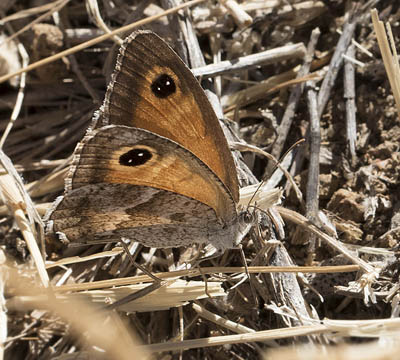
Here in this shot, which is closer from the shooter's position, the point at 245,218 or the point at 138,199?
the point at 138,199

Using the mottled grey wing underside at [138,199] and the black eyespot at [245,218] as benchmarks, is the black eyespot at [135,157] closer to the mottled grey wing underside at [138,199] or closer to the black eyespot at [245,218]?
the mottled grey wing underside at [138,199]

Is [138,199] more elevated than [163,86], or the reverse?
[163,86]

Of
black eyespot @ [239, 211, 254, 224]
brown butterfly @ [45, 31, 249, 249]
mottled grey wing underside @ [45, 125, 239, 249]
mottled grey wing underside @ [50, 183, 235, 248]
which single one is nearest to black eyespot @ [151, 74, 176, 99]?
brown butterfly @ [45, 31, 249, 249]

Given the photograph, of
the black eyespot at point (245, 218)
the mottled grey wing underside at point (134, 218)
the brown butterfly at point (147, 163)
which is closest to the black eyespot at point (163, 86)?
the brown butterfly at point (147, 163)

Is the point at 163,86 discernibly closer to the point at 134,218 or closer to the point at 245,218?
the point at 134,218

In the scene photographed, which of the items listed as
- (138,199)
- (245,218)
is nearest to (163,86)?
(138,199)

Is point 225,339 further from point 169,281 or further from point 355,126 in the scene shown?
point 355,126

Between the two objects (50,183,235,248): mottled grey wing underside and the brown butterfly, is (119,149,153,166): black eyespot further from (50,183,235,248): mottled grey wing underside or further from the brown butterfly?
(50,183,235,248): mottled grey wing underside

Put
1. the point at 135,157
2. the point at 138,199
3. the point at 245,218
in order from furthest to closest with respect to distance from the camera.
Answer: the point at 245,218, the point at 138,199, the point at 135,157
